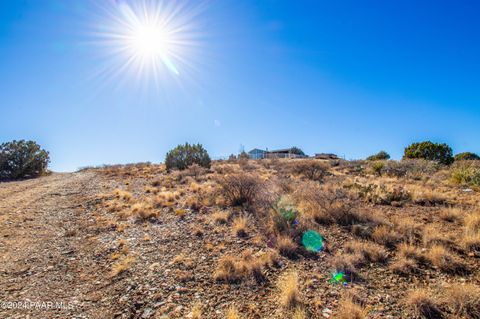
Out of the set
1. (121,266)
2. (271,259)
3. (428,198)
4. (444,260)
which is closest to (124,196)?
(121,266)

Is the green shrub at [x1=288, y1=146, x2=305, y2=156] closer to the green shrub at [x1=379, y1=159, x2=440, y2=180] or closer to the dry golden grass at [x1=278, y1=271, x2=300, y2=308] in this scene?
the green shrub at [x1=379, y1=159, x2=440, y2=180]

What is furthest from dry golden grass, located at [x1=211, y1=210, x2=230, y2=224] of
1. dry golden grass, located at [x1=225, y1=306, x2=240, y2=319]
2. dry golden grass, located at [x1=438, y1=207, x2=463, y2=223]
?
dry golden grass, located at [x1=438, y1=207, x2=463, y2=223]

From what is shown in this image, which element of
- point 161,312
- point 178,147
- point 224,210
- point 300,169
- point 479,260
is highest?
point 178,147

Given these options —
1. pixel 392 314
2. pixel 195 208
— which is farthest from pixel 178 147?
pixel 392 314

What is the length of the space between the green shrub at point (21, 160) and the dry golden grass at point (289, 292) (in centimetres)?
2974

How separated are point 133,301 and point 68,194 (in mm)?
12294

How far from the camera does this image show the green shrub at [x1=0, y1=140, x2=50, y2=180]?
21797 millimetres

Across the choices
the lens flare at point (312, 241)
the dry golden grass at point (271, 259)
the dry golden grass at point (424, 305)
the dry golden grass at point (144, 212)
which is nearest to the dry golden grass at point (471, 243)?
the dry golden grass at point (424, 305)

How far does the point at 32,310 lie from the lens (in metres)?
3.81

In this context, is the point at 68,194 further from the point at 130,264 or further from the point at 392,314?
the point at 392,314

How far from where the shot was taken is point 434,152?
21500 millimetres

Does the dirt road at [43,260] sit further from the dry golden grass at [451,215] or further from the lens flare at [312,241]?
the dry golden grass at [451,215]

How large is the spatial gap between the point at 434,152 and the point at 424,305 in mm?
24861

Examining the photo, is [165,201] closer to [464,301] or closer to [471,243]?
A: [464,301]
